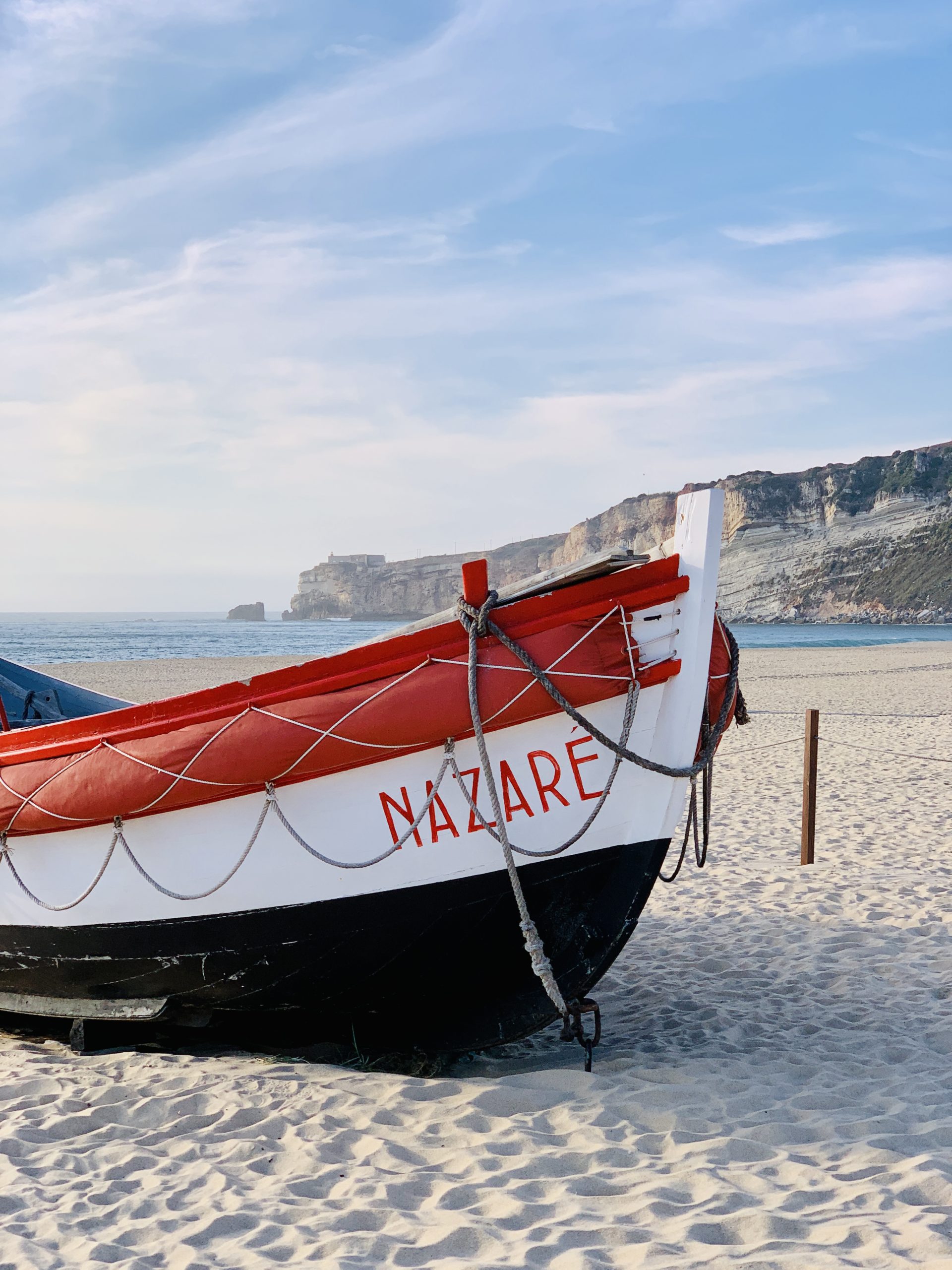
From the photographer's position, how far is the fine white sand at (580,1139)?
2494mm

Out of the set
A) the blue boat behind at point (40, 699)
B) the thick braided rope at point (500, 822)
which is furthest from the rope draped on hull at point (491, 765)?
the blue boat behind at point (40, 699)

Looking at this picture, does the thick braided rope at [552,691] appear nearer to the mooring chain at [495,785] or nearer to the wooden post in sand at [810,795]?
the mooring chain at [495,785]

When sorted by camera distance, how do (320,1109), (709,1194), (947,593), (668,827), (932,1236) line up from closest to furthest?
(932,1236) → (709,1194) → (320,1109) → (668,827) → (947,593)

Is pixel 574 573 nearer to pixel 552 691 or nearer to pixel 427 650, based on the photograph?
pixel 552 691

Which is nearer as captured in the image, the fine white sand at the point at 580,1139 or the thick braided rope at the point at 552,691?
the fine white sand at the point at 580,1139

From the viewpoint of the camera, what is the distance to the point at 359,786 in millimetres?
3512

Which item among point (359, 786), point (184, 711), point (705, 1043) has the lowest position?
point (705, 1043)

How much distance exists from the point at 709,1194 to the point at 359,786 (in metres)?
1.69

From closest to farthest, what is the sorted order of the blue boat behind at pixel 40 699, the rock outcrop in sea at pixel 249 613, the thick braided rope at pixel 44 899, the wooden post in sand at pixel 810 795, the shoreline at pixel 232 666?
the thick braided rope at pixel 44 899 < the blue boat behind at pixel 40 699 < the wooden post in sand at pixel 810 795 < the shoreline at pixel 232 666 < the rock outcrop in sea at pixel 249 613

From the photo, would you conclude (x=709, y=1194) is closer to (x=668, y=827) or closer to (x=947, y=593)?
(x=668, y=827)

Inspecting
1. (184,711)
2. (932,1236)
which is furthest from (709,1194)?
(184,711)

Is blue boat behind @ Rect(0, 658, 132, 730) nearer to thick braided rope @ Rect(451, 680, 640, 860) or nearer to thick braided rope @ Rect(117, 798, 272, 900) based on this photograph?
thick braided rope @ Rect(117, 798, 272, 900)

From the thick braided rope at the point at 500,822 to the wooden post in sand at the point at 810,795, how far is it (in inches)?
150

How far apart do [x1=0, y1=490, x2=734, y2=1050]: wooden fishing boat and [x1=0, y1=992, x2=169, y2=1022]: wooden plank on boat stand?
127 millimetres
